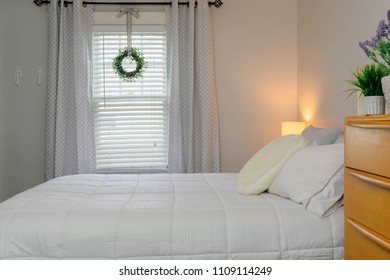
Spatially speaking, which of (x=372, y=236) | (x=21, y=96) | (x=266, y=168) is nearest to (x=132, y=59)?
(x=21, y=96)

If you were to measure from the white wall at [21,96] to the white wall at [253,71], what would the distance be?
1784 mm

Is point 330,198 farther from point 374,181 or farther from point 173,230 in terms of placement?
point 173,230

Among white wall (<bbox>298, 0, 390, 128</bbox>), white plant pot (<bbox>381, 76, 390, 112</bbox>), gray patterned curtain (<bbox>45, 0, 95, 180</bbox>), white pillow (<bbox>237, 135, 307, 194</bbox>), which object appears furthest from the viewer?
gray patterned curtain (<bbox>45, 0, 95, 180</bbox>)

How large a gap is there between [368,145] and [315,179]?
505 mm

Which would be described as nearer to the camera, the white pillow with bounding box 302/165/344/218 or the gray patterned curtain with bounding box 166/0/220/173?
the white pillow with bounding box 302/165/344/218

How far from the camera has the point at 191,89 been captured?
3.88 metres

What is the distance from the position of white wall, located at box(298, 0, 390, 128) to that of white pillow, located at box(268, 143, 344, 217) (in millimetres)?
1015

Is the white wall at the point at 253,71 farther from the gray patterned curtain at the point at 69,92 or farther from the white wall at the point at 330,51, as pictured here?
the gray patterned curtain at the point at 69,92

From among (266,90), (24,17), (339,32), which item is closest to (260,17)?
(266,90)

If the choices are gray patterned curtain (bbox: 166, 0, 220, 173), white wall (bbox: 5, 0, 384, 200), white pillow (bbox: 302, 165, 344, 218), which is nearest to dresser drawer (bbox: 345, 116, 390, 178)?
white pillow (bbox: 302, 165, 344, 218)

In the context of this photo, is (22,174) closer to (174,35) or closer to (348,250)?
(174,35)

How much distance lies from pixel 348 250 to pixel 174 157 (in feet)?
8.50

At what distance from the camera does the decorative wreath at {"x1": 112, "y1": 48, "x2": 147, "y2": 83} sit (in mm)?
3867

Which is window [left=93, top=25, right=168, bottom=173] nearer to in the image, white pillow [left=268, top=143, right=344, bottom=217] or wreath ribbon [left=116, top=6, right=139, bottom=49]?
wreath ribbon [left=116, top=6, right=139, bottom=49]
